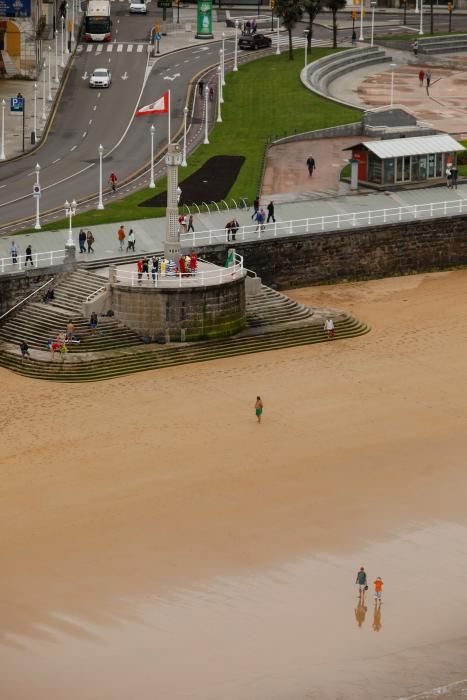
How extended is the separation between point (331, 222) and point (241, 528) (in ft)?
96.3

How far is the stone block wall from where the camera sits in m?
71.9

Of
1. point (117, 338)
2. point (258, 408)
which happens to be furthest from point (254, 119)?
point (258, 408)

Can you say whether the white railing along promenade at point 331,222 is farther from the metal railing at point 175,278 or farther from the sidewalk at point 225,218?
the metal railing at point 175,278

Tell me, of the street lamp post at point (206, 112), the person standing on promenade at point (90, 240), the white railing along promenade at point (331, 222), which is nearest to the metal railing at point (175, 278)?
Result: the person standing on promenade at point (90, 240)

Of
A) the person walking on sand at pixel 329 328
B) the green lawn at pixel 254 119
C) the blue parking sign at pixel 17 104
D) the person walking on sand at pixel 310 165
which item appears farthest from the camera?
the blue parking sign at pixel 17 104

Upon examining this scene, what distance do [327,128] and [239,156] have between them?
25.4ft

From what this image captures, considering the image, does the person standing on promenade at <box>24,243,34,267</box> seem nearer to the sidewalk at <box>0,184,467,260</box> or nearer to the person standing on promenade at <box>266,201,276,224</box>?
the sidewalk at <box>0,184,467,260</box>

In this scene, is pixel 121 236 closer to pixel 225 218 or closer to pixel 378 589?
pixel 225 218

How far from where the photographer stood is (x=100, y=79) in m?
113

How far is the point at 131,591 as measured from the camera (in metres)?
51.8

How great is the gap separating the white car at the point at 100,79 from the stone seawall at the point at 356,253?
111 feet

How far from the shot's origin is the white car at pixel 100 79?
370ft

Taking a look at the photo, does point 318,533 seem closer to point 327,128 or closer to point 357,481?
point 357,481

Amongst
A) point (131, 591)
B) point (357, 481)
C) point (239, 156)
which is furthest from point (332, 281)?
point (131, 591)
